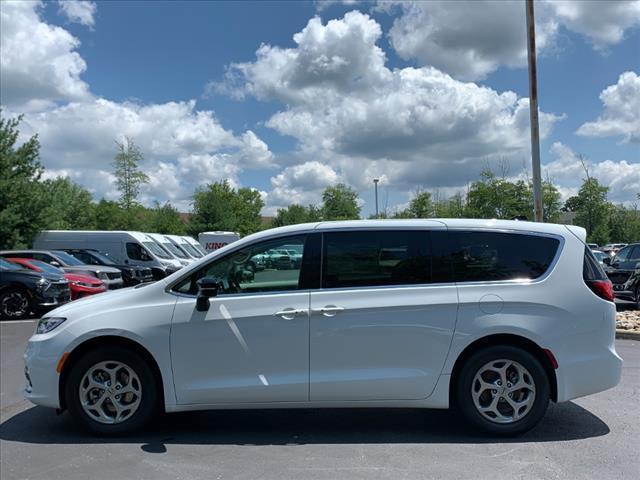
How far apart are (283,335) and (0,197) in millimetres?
25667

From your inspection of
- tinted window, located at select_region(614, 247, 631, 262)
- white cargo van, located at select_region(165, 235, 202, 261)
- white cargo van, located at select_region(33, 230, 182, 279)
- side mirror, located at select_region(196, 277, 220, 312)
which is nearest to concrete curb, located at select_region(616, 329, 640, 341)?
tinted window, located at select_region(614, 247, 631, 262)

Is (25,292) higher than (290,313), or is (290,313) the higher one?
(290,313)

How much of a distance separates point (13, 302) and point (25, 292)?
39 cm

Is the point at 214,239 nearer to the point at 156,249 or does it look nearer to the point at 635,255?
the point at 156,249

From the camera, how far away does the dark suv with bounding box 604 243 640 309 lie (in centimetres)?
1291

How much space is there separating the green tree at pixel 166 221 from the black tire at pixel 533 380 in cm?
4945

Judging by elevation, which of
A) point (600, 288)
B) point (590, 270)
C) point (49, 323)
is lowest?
point (49, 323)

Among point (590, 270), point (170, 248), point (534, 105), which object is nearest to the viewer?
point (590, 270)

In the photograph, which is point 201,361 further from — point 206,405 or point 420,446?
point 420,446

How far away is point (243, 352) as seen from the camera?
4699 millimetres

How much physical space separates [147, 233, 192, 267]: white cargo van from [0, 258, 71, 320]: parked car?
956 centimetres

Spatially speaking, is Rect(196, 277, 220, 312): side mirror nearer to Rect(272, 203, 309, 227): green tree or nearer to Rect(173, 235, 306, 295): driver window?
Rect(173, 235, 306, 295): driver window

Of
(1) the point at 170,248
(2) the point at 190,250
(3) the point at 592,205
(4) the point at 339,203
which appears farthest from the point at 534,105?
(4) the point at 339,203

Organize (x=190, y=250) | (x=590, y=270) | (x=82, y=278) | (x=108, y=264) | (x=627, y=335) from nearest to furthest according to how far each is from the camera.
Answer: (x=590, y=270) → (x=627, y=335) → (x=82, y=278) → (x=108, y=264) → (x=190, y=250)
